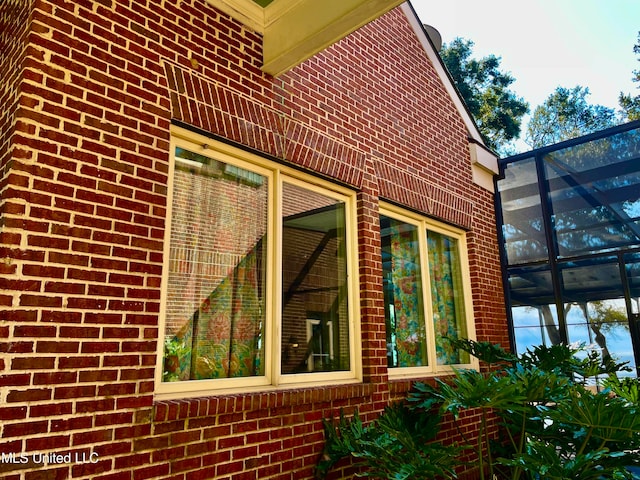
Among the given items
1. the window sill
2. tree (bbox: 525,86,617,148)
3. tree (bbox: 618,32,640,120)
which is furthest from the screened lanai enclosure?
tree (bbox: 525,86,617,148)

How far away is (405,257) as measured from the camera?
4.78m

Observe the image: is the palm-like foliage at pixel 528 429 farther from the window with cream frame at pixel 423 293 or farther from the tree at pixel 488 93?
the tree at pixel 488 93

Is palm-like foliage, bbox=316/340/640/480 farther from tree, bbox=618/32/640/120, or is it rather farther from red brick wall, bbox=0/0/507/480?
tree, bbox=618/32/640/120

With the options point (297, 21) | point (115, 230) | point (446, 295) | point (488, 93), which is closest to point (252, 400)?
point (115, 230)

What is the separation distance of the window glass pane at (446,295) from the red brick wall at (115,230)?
4.91 feet

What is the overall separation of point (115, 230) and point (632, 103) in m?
21.4

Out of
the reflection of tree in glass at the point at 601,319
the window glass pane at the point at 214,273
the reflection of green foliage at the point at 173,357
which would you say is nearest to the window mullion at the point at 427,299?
the reflection of tree in glass at the point at 601,319

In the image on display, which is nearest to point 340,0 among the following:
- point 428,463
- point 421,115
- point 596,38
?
point 421,115

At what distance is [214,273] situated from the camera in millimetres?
3084

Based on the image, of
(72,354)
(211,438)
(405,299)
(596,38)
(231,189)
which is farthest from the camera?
(596,38)

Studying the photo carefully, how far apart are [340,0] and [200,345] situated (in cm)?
249

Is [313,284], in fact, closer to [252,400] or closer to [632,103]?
[252,400]

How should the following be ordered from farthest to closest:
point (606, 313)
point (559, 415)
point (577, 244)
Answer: point (577, 244), point (606, 313), point (559, 415)

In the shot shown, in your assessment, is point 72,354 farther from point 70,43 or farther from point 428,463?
point 428,463
